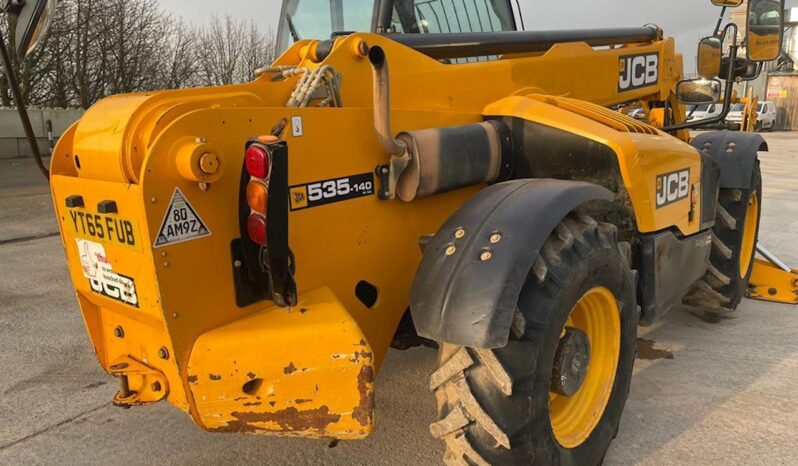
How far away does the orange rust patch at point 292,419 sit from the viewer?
7.04 feet

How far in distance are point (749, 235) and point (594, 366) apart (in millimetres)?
2970

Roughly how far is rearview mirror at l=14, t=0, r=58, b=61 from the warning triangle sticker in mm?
770

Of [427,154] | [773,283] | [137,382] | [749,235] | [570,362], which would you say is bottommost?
[773,283]

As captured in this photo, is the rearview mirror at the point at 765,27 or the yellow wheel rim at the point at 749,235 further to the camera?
the yellow wheel rim at the point at 749,235

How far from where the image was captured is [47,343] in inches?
173

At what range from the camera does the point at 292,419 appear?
215 cm

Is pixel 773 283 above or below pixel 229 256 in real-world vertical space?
below

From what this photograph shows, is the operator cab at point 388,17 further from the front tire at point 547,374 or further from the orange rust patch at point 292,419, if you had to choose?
the orange rust patch at point 292,419

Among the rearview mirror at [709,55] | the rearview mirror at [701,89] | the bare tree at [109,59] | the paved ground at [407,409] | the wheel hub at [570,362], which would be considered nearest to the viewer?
the wheel hub at [570,362]

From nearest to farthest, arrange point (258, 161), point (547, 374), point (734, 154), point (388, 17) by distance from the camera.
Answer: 1. point (258, 161)
2. point (547, 374)
3. point (388, 17)
4. point (734, 154)

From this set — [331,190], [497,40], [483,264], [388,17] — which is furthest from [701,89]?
[331,190]

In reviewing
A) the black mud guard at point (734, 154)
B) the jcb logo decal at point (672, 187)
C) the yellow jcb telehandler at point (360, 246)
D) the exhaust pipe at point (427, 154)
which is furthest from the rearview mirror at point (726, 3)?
the exhaust pipe at point (427, 154)

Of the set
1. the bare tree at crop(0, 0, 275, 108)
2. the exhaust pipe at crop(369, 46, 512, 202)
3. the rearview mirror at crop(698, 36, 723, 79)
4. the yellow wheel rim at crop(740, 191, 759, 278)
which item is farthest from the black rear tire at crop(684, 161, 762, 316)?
the bare tree at crop(0, 0, 275, 108)

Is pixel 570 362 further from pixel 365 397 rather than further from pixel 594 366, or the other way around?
pixel 365 397
